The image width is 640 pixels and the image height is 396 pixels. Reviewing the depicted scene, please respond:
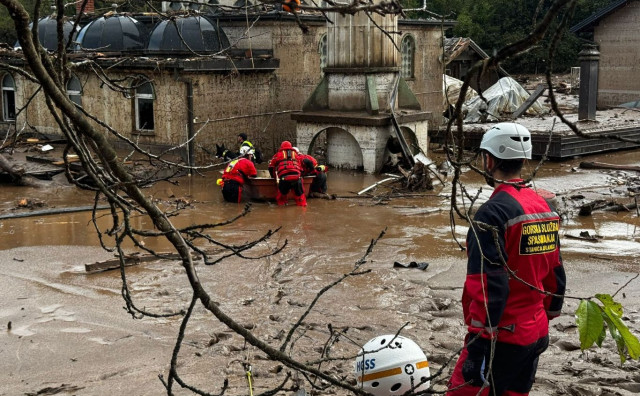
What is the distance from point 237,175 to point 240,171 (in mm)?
110

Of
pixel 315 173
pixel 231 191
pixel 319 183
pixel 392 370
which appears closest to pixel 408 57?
pixel 319 183

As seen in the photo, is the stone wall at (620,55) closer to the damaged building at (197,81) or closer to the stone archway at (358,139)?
the damaged building at (197,81)

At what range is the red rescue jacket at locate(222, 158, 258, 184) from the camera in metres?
17.4

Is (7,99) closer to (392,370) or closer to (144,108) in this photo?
(144,108)

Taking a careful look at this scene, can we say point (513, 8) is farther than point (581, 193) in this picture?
Yes

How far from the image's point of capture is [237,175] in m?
17.4

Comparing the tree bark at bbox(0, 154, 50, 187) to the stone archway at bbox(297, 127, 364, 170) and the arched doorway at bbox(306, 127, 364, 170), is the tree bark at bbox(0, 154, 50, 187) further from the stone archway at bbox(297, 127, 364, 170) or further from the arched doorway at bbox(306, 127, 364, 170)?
the arched doorway at bbox(306, 127, 364, 170)

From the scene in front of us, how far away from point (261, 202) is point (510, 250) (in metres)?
13.1

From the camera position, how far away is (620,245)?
13.4 meters

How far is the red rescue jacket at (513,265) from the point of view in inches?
187

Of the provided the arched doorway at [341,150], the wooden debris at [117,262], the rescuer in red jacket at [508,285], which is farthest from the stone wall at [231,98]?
the rescuer in red jacket at [508,285]

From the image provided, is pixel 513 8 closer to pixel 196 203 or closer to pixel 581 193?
pixel 581 193

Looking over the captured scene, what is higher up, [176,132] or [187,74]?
[187,74]

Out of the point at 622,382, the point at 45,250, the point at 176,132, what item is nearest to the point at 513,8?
the point at 176,132
